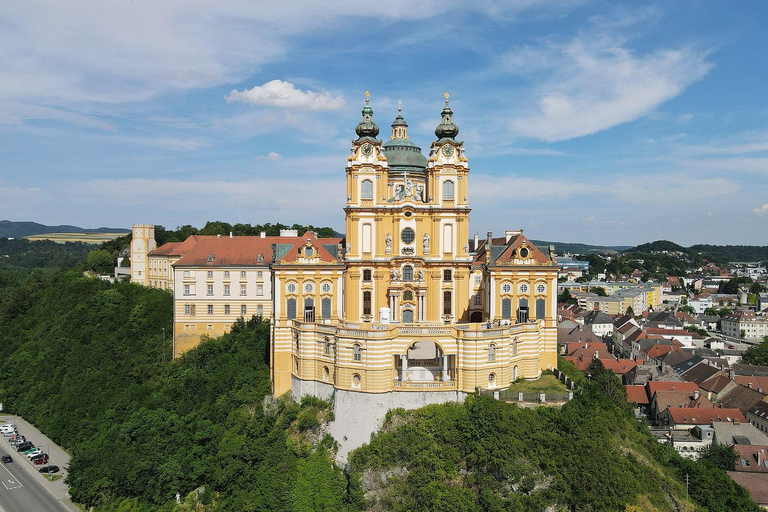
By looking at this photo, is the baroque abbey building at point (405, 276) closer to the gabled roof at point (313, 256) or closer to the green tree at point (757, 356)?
the gabled roof at point (313, 256)

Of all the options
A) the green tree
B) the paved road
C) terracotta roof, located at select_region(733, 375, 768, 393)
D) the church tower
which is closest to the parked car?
the paved road

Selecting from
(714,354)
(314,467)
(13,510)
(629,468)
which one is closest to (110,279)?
(13,510)

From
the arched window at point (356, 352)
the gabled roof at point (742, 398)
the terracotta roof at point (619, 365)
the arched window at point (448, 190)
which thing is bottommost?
the gabled roof at point (742, 398)

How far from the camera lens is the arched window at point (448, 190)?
159 feet

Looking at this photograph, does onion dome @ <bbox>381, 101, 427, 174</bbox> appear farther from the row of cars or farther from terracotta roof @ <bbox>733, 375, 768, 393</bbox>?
terracotta roof @ <bbox>733, 375, 768, 393</bbox>

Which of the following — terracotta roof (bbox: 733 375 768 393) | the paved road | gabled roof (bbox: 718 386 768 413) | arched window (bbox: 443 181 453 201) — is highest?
arched window (bbox: 443 181 453 201)

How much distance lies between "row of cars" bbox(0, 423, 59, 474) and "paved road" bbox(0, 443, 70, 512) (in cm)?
73

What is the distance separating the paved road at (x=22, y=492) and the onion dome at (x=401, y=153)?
39286mm

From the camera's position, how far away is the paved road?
1918 inches

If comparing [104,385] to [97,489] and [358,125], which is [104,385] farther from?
[358,125]

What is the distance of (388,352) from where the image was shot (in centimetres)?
4050

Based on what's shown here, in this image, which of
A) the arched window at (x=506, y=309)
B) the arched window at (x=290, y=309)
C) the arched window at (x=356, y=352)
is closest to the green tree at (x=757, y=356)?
the arched window at (x=506, y=309)

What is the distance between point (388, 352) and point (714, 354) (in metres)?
78.6

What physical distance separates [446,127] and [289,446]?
27.2 metres
